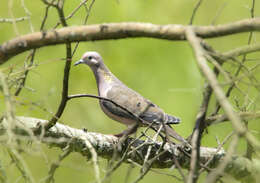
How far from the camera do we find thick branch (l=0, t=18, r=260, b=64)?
1727 millimetres

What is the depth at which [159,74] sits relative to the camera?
6.53m

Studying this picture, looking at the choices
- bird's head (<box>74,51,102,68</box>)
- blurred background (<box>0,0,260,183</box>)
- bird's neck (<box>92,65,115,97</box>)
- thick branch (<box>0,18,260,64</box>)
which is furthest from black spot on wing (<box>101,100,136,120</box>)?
thick branch (<box>0,18,260,64</box>)

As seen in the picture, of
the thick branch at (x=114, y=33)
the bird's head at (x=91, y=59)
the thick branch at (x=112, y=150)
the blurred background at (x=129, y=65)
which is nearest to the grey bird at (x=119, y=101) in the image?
the bird's head at (x=91, y=59)

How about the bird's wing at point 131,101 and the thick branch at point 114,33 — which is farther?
the bird's wing at point 131,101

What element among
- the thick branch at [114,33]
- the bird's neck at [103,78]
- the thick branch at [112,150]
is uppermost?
the bird's neck at [103,78]

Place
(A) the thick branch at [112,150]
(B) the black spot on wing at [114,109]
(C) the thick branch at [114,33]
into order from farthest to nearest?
(B) the black spot on wing at [114,109] < (A) the thick branch at [112,150] < (C) the thick branch at [114,33]

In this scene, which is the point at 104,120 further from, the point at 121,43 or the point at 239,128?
the point at 239,128

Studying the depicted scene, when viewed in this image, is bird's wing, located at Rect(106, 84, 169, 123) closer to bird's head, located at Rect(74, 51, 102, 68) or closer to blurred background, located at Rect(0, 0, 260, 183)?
bird's head, located at Rect(74, 51, 102, 68)

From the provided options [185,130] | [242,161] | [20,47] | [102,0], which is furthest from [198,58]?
[102,0]

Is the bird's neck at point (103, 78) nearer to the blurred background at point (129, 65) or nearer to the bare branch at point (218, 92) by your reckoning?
the blurred background at point (129, 65)

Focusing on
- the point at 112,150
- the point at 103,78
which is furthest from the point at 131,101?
the point at 112,150

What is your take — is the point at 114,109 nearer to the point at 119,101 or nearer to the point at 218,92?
the point at 119,101

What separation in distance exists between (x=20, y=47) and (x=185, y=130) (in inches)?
182

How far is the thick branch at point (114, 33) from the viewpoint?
1.73 m
